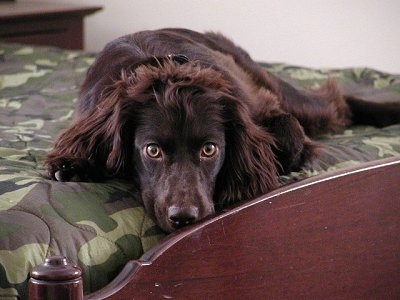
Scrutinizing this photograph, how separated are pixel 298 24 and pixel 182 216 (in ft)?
7.29

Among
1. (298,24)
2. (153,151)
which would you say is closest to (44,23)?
(298,24)

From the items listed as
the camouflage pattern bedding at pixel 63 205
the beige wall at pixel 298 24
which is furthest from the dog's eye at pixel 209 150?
the beige wall at pixel 298 24

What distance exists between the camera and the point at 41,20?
367cm

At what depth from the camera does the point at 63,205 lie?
58.9 inches

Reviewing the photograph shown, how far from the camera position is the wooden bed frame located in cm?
135

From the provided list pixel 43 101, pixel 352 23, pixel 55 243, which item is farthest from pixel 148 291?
pixel 352 23

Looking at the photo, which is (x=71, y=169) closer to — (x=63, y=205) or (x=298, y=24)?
(x=63, y=205)

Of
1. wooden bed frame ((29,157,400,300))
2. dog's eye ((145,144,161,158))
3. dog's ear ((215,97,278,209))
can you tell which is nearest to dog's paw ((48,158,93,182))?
dog's eye ((145,144,161,158))

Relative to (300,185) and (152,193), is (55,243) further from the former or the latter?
(300,185)

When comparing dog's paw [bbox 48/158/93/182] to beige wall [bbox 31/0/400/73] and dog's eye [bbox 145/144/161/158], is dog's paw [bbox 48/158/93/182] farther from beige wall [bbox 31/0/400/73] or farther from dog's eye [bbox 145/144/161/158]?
beige wall [bbox 31/0/400/73]

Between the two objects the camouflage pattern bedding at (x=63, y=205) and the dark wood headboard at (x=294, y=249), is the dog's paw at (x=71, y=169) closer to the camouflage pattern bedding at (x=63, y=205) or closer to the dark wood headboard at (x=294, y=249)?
the camouflage pattern bedding at (x=63, y=205)

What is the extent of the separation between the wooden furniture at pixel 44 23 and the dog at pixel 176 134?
160 cm

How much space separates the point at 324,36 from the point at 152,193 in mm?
2076

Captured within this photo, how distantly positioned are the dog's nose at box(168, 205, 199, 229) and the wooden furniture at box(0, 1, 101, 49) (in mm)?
2120
